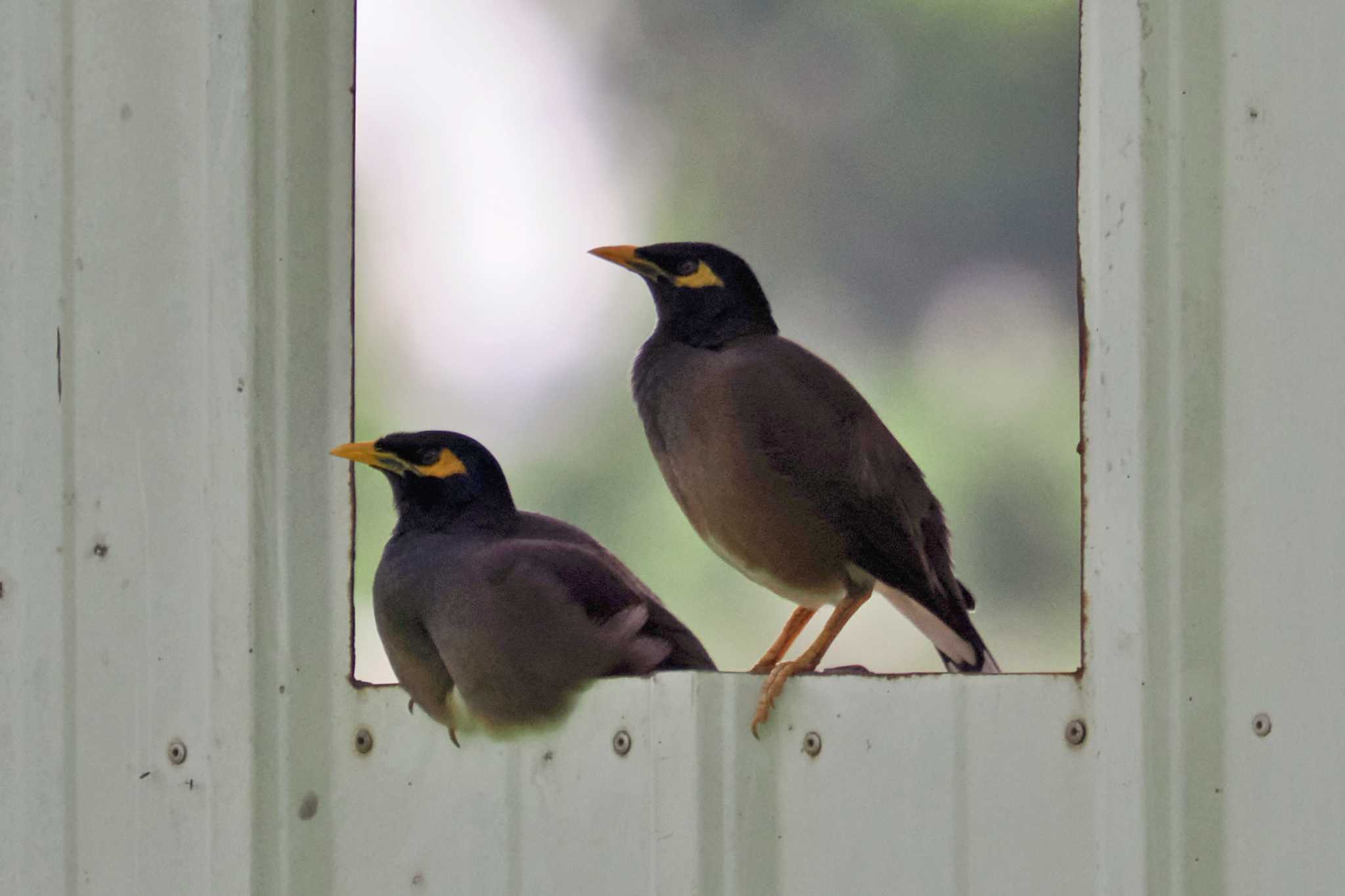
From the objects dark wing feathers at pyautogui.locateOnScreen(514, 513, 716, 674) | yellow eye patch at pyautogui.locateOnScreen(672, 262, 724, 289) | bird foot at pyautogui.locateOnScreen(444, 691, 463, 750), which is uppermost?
yellow eye patch at pyautogui.locateOnScreen(672, 262, 724, 289)

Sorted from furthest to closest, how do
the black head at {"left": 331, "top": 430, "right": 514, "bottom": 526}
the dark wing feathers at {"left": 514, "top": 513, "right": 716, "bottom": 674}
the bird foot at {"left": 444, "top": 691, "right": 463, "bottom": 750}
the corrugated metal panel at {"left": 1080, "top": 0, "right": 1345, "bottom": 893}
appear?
1. the black head at {"left": 331, "top": 430, "right": 514, "bottom": 526}
2. the dark wing feathers at {"left": 514, "top": 513, "right": 716, "bottom": 674}
3. the bird foot at {"left": 444, "top": 691, "right": 463, "bottom": 750}
4. the corrugated metal panel at {"left": 1080, "top": 0, "right": 1345, "bottom": 893}

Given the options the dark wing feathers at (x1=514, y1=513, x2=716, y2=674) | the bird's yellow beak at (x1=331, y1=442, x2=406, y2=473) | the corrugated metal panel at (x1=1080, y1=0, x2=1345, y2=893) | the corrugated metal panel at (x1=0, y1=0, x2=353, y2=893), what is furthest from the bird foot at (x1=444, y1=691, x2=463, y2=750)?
the corrugated metal panel at (x1=1080, y1=0, x2=1345, y2=893)

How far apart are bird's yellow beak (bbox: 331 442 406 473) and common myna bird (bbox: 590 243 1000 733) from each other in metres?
0.42

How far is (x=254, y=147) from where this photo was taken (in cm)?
241

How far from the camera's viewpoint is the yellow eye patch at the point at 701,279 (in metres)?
2.81

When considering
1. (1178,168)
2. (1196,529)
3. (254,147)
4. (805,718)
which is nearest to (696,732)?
(805,718)

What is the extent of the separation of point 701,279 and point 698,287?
14mm

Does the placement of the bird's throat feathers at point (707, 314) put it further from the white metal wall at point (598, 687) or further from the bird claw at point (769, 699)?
the bird claw at point (769, 699)

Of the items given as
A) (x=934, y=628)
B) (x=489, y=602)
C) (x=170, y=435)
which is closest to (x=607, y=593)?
(x=489, y=602)

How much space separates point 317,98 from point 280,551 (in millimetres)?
657

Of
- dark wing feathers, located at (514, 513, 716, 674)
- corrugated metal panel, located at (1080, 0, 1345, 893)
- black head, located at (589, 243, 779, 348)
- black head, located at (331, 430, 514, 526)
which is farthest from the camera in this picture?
black head, located at (589, 243, 779, 348)

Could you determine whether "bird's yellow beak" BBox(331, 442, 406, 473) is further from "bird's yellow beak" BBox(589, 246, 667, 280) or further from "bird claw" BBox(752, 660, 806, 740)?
"bird claw" BBox(752, 660, 806, 740)

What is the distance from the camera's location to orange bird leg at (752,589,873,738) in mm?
2150

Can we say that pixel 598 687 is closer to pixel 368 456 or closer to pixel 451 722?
pixel 451 722
